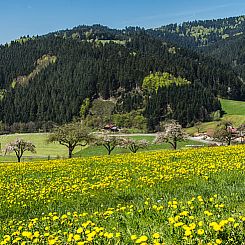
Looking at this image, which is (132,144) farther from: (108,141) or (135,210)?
(135,210)

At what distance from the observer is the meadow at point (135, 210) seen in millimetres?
6340

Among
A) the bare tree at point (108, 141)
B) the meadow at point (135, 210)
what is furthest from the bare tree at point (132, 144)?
the meadow at point (135, 210)

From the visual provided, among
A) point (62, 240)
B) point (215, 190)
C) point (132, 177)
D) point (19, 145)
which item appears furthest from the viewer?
point (19, 145)

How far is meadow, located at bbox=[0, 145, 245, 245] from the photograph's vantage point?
6.34 meters

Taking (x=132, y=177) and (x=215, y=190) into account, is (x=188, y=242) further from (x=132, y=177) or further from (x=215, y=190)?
(x=132, y=177)

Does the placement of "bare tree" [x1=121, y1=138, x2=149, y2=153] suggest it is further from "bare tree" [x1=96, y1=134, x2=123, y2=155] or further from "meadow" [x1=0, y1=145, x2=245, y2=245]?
"meadow" [x1=0, y1=145, x2=245, y2=245]

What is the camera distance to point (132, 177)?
1634cm

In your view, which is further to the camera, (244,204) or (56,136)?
(56,136)

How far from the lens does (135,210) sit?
31.0ft

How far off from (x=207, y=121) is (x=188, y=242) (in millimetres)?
198956

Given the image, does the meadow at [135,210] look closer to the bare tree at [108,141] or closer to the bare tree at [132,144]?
the bare tree at [108,141]

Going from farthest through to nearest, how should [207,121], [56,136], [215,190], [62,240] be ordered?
1. [207,121]
2. [56,136]
3. [215,190]
4. [62,240]

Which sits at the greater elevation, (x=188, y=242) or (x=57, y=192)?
(x=188, y=242)

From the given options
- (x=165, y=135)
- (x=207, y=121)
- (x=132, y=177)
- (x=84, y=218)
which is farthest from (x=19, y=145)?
(x=207, y=121)
